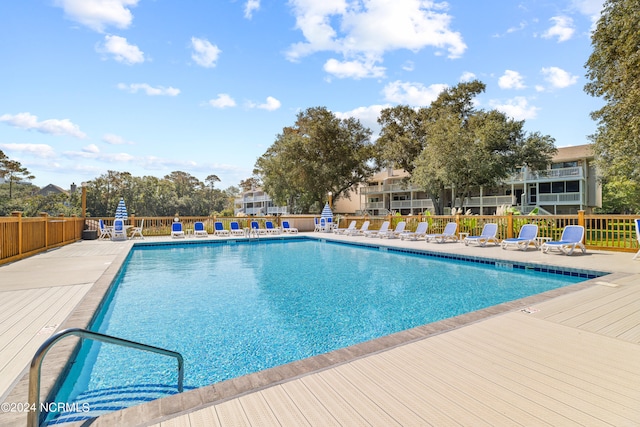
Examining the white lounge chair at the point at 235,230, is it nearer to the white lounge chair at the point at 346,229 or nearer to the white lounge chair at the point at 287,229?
the white lounge chair at the point at 287,229

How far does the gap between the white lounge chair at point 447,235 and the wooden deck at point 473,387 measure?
29.6ft

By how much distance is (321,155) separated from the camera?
24266 millimetres

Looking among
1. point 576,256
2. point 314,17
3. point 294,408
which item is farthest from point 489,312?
point 314,17

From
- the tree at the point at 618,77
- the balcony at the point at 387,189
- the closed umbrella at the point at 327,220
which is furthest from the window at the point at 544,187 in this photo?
the closed umbrella at the point at 327,220

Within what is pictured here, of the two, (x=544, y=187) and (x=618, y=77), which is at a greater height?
(x=618, y=77)

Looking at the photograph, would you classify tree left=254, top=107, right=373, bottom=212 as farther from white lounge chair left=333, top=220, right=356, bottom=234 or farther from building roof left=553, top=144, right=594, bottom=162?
building roof left=553, top=144, right=594, bottom=162

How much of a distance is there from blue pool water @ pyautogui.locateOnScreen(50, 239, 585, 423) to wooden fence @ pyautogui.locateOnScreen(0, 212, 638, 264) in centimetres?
252

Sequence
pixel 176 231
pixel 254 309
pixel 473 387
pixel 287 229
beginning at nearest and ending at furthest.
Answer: pixel 473 387 → pixel 254 309 → pixel 176 231 → pixel 287 229

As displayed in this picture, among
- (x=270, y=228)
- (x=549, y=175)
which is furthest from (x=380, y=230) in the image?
(x=549, y=175)

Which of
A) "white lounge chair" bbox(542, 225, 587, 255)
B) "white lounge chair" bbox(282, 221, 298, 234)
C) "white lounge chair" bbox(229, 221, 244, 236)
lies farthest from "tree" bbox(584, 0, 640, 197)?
"white lounge chair" bbox(229, 221, 244, 236)

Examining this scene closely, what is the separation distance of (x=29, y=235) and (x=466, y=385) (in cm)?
1102

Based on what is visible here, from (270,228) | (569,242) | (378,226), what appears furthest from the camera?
(378,226)

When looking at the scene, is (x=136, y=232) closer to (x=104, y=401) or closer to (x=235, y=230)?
(x=235, y=230)

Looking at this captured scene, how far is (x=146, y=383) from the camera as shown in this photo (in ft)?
10.0
